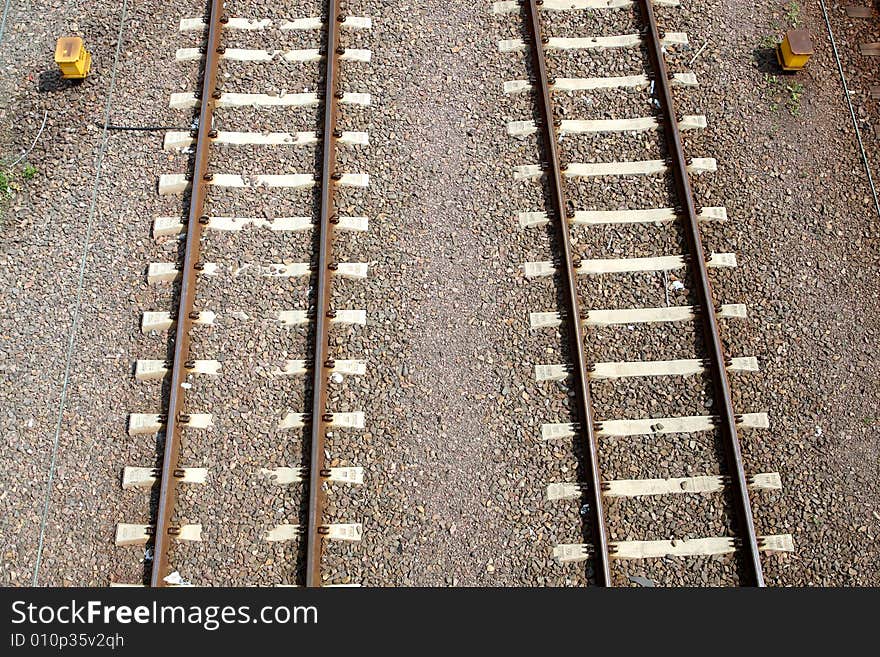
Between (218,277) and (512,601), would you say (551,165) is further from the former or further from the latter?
(512,601)

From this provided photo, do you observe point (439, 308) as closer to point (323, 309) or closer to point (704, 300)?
point (323, 309)

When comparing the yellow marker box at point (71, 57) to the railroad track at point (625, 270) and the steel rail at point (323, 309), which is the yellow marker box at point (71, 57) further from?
the railroad track at point (625, 270)

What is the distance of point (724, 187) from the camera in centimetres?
746

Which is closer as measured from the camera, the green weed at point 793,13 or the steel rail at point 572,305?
the steel rail at point 572,305

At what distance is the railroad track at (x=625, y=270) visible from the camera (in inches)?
244

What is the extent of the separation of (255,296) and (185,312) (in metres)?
0.66

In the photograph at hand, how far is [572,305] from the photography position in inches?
267

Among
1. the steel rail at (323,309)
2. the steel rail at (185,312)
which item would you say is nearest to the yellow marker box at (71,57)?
the steel rail at (185,312)

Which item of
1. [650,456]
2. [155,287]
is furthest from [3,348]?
[650,456]

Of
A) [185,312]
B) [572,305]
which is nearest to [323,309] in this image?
[185,312]

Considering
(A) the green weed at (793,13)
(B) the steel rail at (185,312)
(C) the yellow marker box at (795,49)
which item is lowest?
(B) the steel rail at (185,312)

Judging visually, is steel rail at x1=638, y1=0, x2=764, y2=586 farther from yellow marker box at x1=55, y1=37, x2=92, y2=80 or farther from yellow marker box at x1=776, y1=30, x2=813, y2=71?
yellow marker box at x1=55, y1=37, x2=92, y2=80

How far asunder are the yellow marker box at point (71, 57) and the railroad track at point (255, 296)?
103 cm

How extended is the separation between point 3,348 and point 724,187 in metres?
7.28
